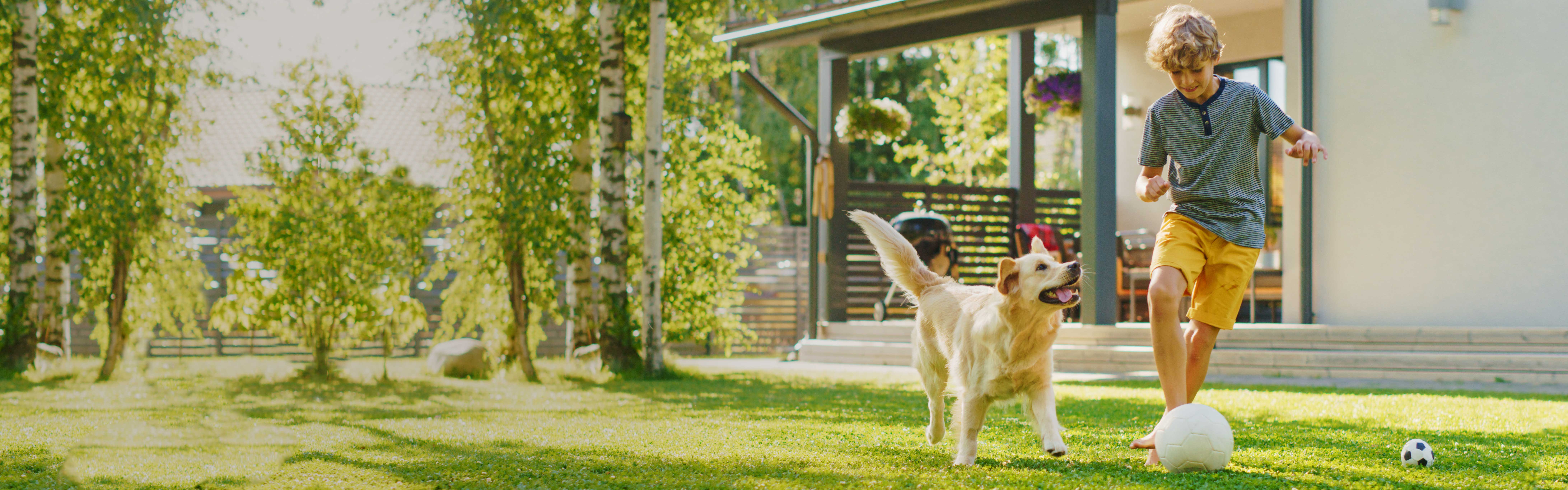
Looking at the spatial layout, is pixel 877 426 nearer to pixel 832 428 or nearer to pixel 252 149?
pixel 832 428

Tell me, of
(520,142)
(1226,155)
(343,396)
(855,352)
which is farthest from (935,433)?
(855,352)

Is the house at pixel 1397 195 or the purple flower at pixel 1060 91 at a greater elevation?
the purple flower at pixel 1060 91

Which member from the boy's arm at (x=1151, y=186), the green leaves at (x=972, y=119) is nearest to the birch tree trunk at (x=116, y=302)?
the boy's arm at (x=1151, y=186)

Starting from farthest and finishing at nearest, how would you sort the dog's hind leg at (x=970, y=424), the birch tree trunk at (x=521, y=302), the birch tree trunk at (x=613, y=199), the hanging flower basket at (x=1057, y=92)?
1. the hanging flower basket at (x=1057, y=92)
2. the birch tree trunk at (x=521, y=302)
3. the birch tree trunk at (x=613, y=199)
4. the dog's hind leg at (x=970, y=424)

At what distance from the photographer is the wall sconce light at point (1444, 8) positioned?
8.66 m

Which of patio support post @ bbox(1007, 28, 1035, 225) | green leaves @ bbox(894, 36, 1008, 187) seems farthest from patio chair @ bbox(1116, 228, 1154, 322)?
green leaves @ bbox(894, 36, 1008, 187)

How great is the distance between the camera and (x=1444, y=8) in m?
8.66

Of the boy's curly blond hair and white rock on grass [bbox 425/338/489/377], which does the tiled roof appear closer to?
white rock on grass [bbox 425/338/489/377]

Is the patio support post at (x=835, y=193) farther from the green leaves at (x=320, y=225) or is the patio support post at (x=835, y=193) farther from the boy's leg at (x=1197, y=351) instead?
the boy's leg at (x=1197, y=351)

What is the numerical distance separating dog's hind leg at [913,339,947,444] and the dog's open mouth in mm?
816

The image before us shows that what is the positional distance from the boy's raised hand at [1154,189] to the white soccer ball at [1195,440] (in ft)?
2.10

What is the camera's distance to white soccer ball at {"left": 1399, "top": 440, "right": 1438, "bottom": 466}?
146 inches

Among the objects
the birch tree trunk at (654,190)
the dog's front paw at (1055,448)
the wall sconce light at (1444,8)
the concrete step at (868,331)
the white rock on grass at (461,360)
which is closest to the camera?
the dog's front paw at (1055,448)

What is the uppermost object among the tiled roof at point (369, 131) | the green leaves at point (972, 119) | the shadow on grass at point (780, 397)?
the green leaves at point (972, 119)
